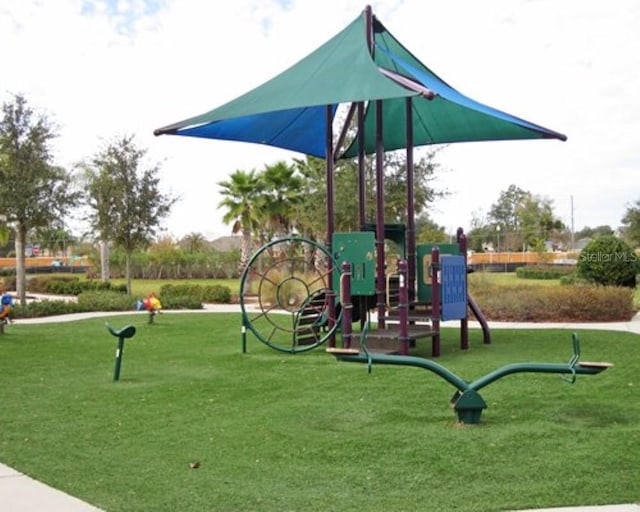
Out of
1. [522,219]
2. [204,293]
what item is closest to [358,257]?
[204,293]

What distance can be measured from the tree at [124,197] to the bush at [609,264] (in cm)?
1246

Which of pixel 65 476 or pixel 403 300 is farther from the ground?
pixel 403 300

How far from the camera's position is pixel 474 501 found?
4.34 meters

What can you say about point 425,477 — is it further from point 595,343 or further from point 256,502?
point 595,343

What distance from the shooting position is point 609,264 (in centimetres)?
2055

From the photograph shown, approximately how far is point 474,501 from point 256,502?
1231 millimetres

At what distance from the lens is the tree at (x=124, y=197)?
2316cm

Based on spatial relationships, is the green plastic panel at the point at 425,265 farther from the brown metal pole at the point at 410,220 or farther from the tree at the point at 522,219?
the tree at the point at 522,219

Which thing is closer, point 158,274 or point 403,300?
point 403,300

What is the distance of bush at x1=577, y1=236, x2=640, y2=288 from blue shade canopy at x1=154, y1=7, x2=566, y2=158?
875 centimetres

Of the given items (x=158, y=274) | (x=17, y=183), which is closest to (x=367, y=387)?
(x=17, y=183)

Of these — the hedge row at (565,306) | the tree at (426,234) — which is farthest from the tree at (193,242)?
the hedge row at (565,306)

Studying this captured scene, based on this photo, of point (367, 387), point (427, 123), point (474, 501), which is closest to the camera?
point (474, 501)

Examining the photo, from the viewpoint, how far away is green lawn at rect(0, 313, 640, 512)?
179 inches
